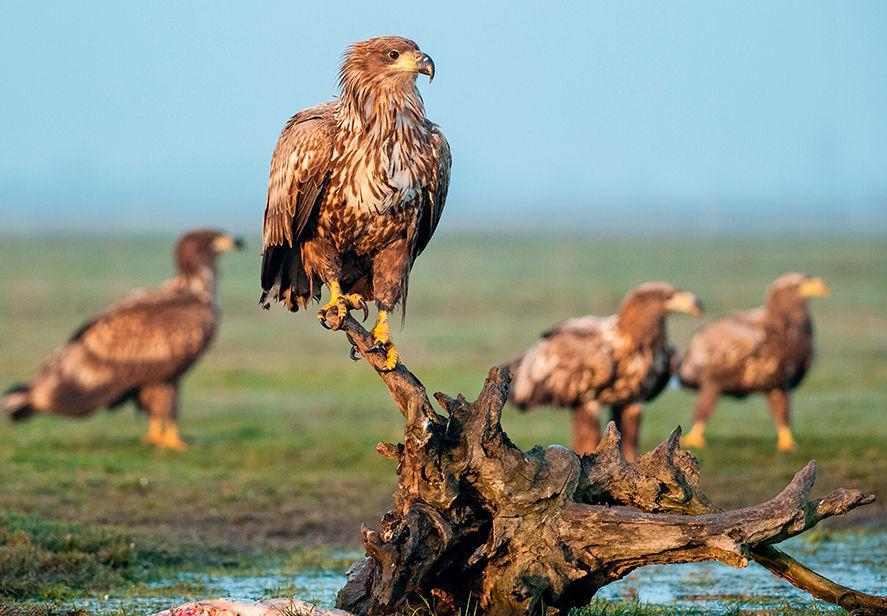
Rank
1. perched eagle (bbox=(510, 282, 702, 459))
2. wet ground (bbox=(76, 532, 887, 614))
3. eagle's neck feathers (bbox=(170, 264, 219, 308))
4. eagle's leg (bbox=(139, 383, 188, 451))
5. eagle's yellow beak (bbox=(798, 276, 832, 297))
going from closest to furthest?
wet ground (bbox=(76, 532, 887, 614)), perched eagle (bbox=(510, 282, 702, 459)), eagle's leg (bbox=(139, 383, 188, 451)), eagle's yellow beak (bbox=(798, 276, 832, 297)), eagle's neck feathers (bbox=(170, 264, 219, 308))

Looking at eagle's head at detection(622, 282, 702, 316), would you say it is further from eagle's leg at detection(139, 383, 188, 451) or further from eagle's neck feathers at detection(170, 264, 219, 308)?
eagle's leg at detection(139, 383, 188, 451)

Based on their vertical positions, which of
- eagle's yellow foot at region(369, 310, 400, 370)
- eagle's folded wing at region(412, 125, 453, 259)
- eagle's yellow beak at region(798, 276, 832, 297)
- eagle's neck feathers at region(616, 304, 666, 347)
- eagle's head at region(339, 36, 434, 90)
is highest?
eagle's head at region(339, 36, 434, 90)

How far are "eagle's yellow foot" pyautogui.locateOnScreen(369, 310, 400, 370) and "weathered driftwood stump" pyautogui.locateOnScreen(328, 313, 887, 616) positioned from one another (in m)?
0.25

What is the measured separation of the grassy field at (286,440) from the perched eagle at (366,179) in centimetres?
211

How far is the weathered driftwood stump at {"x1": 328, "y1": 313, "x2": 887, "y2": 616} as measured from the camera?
6.45m

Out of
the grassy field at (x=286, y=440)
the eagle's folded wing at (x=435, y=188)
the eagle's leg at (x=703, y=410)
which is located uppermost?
the eagle's folded wing at (x=435, y=188)

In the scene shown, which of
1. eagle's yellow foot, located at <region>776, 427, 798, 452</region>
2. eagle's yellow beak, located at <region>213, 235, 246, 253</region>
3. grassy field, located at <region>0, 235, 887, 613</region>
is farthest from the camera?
eagle's yellow beak, located at <region>213, 235, 246, 253</region>

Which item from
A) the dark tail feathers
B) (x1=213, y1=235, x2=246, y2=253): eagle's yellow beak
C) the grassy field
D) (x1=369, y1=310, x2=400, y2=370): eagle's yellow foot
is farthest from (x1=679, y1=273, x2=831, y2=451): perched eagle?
(x1=369, y1=310, x2=400, y2=370): eagle's yellow foot

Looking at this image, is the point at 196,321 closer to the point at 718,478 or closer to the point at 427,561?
the point at 718,478

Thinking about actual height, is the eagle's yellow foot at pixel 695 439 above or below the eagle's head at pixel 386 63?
below

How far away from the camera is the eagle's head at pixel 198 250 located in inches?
589

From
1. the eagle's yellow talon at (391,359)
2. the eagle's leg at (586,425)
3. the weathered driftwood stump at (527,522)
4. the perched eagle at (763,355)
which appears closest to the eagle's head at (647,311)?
the eagle's leg at (586,425)

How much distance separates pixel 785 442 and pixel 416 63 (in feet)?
26.1

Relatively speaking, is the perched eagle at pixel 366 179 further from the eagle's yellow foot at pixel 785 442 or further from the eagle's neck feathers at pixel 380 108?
the eagle's yellow foot at pixel 785 442
